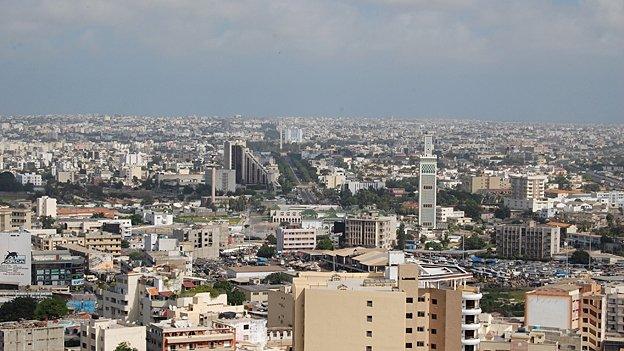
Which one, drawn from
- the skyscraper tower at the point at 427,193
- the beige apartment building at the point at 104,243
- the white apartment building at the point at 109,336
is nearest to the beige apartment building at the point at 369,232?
the skyscraper tower at the point at 427,193

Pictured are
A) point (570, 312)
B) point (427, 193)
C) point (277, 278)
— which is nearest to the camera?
point (570, 312)

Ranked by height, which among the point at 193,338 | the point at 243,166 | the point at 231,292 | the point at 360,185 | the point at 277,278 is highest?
the point at 243,166

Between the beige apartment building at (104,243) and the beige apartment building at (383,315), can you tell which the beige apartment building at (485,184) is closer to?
the beige apartment building at (104,243)

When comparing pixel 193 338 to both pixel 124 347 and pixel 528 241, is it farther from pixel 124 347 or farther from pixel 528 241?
pixel 528 241

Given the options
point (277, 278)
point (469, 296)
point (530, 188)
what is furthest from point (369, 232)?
point (469, 296)

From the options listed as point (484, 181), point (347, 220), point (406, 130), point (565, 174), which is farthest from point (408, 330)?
point (406, 130)

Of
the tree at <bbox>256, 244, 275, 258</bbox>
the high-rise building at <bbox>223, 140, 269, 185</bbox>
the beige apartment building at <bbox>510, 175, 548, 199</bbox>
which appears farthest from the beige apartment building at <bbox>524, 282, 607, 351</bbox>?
the high-rise building at <bbox>223, 140, 269, 185</bbox>

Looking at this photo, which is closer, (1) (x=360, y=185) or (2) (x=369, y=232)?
(2) (x=369, y=232)
